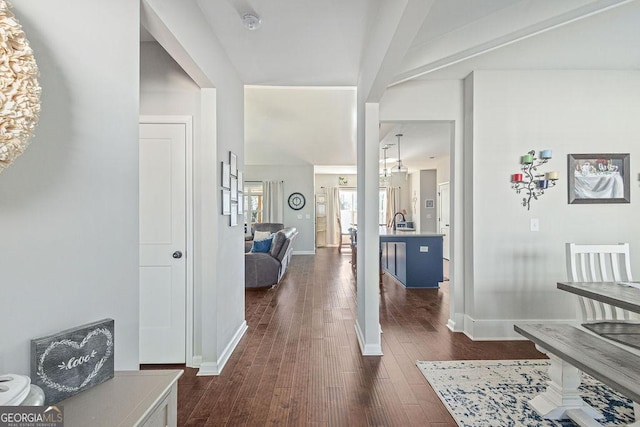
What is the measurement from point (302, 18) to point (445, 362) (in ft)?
9.95

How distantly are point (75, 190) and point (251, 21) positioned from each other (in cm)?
181

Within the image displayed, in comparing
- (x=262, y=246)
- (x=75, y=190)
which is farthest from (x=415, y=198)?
(x=75, y=190)

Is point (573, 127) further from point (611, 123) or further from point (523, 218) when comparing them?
point (523, 218)

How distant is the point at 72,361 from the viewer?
3.06 feet

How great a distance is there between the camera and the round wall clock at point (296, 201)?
30.4ft

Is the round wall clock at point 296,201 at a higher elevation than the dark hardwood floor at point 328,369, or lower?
higher

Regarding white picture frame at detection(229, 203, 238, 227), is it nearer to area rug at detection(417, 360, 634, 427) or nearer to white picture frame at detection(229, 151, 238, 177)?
white picture frame at detection(229, 151, 238, 177)

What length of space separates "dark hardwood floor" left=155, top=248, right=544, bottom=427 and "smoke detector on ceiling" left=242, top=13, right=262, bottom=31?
268cm

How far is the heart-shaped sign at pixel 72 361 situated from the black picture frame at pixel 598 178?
404cm

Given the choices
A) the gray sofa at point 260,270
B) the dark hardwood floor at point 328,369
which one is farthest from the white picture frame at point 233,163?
the gray sofa at point 260,270

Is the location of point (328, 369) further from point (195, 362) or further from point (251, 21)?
point (251, 21)

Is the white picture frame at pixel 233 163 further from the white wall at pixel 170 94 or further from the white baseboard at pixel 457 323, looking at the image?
the white baseboard at pixel 457 323

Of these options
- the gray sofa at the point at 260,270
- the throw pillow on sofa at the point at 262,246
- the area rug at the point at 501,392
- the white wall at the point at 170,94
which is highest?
the white wall at the point at 170,94

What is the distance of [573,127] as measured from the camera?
3.24 meters
